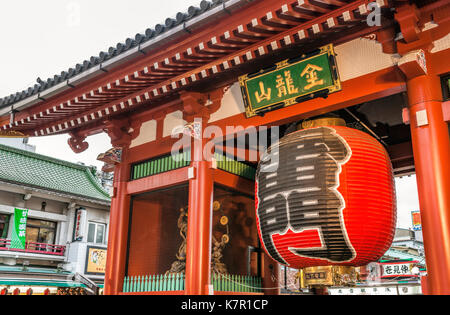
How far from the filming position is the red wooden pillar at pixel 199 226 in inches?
252

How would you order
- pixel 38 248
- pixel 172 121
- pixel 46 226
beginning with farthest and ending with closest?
pixel 46 226, pixel 38 248, pixel 172 121

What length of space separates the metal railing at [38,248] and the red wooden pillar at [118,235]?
1064 cm

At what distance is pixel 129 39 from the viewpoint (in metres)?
6.43

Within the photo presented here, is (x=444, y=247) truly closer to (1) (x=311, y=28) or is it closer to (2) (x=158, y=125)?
(1) (x=311, y=28)

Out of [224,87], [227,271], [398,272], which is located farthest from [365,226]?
[398,272]

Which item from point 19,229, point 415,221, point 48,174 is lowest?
point 19,229

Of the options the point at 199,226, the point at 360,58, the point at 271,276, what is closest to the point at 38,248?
the point at 271,276

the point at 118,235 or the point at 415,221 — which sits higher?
the point at 415,221

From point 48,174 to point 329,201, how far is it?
1802 cm

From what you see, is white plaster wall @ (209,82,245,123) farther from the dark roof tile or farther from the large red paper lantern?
the large red paper lantern

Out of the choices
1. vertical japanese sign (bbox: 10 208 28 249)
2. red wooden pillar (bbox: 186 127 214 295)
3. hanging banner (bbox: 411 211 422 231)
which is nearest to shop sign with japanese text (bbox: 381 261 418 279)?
hanging banner (bbox: 411 211 422 231)

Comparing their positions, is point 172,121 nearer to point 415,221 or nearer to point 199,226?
point 199,226

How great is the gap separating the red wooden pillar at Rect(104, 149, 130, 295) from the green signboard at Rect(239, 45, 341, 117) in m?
3.18

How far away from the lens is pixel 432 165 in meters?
4.54
